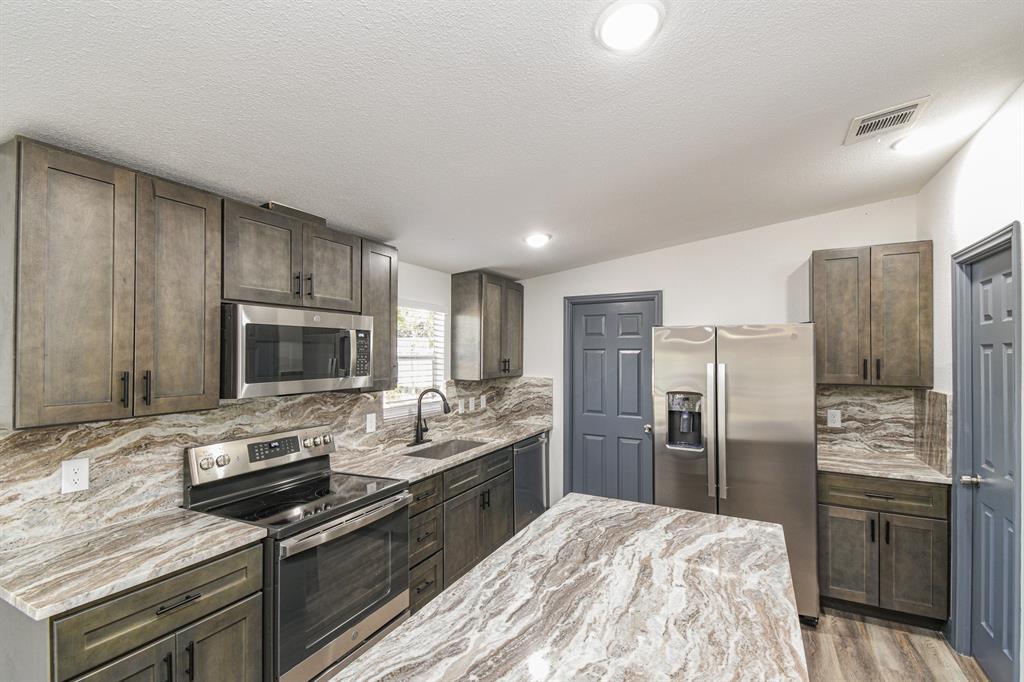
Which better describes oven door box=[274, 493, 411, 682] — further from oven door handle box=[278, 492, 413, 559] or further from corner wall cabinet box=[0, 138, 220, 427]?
corner wall cabinet box=[0, 138, 220, 427]

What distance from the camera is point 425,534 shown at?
9.32ft

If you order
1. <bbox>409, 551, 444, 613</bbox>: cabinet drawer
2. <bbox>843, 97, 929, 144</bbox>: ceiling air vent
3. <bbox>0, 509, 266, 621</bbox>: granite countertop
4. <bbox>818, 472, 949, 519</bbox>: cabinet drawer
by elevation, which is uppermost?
<bbox>843, 97, 929, 144</bbox>: ceiling air vent

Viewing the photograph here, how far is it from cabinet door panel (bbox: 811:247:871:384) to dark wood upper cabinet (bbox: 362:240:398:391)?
2.72 m

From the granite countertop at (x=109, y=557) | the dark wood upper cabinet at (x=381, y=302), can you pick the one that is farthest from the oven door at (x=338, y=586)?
the dark wood upper cabinet at (x=381, y=302)

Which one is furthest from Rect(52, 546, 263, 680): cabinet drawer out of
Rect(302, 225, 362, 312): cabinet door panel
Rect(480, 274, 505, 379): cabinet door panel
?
Rect(480, 274, 505, 379): cabinet door panel

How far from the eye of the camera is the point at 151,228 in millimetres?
1843

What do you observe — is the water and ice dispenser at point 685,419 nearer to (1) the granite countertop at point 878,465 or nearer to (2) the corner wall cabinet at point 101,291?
(1) the granite countertop at point 878,465

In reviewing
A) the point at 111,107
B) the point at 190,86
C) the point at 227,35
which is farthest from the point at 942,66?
the point at 111,107

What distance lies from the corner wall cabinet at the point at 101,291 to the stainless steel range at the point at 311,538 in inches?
19.8

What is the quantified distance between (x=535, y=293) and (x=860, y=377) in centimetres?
268

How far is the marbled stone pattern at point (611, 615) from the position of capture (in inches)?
41.9

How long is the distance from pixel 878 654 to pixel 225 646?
315 cm

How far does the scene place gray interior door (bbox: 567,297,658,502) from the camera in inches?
169

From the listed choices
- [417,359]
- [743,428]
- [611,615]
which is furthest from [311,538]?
[743,428]
